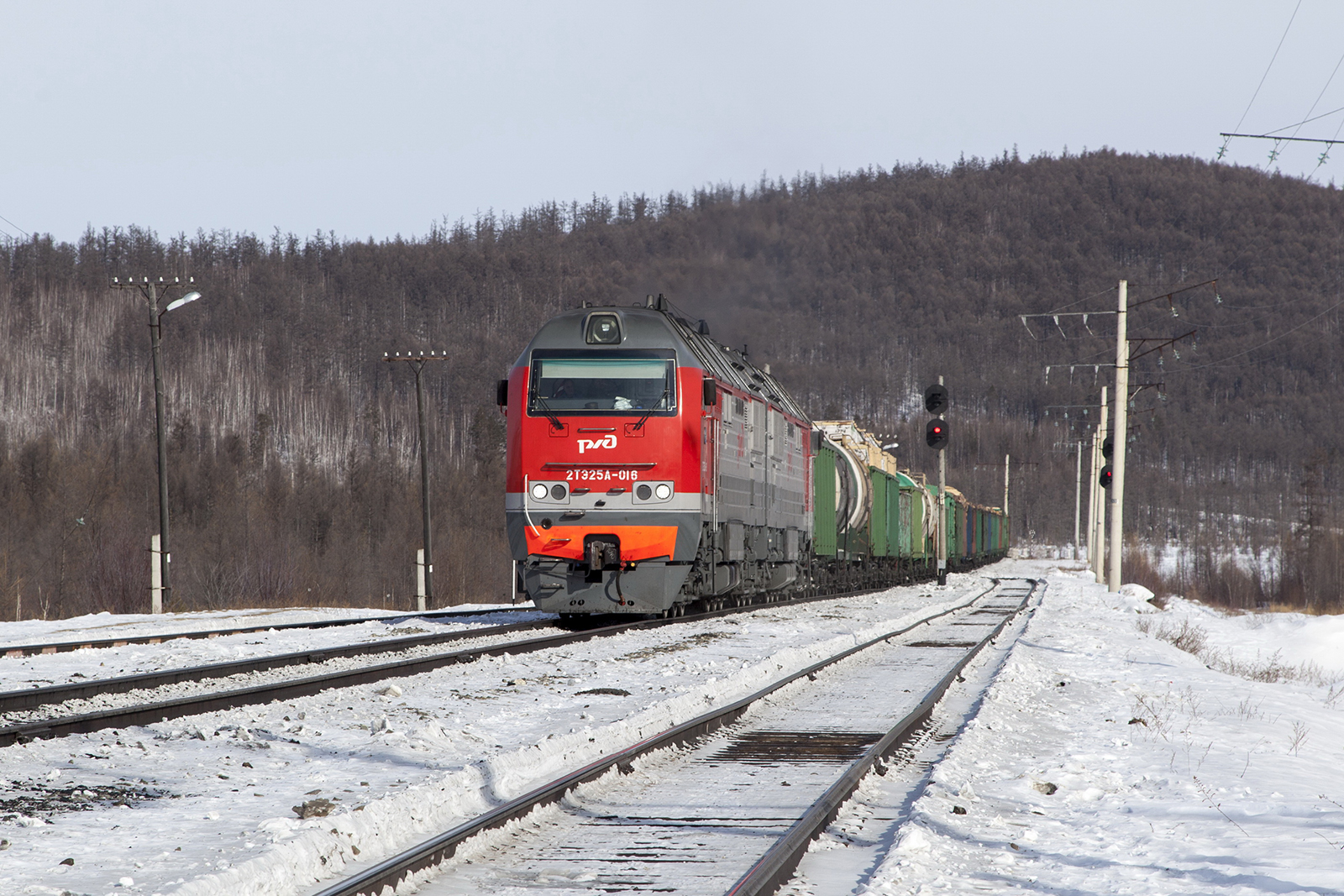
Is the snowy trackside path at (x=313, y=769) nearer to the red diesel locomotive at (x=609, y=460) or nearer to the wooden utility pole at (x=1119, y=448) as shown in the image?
the red diesel locomotive at (x=609, y=460)

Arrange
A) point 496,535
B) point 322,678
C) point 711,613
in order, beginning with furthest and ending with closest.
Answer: point 496,535, point 711,613, point 322,678

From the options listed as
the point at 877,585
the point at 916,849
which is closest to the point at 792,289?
the point at 877,585

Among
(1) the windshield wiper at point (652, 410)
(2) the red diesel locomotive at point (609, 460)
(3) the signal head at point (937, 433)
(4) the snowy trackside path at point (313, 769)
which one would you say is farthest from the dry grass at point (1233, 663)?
(4) the snowy trackside path at point (313, 769)

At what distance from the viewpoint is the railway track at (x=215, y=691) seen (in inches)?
367

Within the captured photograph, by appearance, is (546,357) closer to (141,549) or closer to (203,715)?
(203,715)

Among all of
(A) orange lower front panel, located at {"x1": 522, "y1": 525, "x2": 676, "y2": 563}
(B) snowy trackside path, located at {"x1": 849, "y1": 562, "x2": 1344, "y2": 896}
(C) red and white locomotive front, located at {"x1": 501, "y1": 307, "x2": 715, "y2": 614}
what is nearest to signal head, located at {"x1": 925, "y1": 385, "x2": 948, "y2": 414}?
(C) red and white locomotive front, located at {"x1": 501, "y1": 307, "x2": 715, "y2": 614}

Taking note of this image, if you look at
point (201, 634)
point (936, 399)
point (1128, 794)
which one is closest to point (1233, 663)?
point (936, 399)

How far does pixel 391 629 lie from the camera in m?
19.1

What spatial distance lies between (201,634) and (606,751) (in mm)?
10639

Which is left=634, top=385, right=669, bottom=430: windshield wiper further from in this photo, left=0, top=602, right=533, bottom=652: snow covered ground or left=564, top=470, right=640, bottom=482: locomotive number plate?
left=0, top=602, right=533, bottom=652: snow covered ground

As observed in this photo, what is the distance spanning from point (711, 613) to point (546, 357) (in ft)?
21.8

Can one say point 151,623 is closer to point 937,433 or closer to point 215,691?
point 215,691

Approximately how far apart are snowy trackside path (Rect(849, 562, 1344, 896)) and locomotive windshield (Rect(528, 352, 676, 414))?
20.8ft

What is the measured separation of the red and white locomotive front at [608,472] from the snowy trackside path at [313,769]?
375 centimetres
